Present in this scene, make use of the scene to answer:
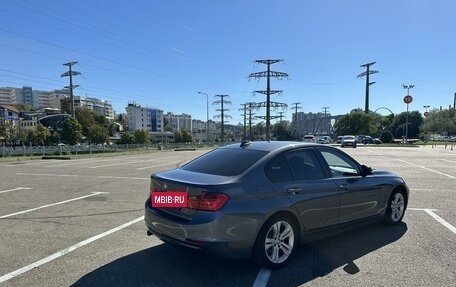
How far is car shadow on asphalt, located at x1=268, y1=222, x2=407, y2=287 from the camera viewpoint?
432 centimetres

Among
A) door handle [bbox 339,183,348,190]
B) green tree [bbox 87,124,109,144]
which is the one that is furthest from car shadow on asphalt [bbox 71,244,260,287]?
green tree [bbox 87,124,109,144]

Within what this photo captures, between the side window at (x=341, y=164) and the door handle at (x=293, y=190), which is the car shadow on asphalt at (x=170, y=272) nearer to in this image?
the door handle at (x=293, y=190)

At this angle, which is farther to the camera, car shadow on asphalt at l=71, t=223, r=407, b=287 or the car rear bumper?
car shadow on asphalt at l=71, t=223, r=407, b=287

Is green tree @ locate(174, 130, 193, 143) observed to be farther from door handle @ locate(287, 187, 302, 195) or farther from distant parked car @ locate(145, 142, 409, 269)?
door handle @ locate(287, 187, 302, 195)

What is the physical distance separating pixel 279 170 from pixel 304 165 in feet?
1.64

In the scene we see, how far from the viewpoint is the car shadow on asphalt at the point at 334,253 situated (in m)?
4.32

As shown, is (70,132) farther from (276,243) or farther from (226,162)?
(276,243)

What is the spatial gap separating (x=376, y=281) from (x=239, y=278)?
151 cm

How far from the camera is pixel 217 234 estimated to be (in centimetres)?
402

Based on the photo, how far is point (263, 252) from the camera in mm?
4340

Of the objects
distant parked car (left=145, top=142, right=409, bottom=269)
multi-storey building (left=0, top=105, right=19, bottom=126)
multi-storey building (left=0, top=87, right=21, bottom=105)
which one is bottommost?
distant parked car (left=145, top=142, right=409, bottom=269)

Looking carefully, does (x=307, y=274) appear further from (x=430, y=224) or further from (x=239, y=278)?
(x=430, y=224)

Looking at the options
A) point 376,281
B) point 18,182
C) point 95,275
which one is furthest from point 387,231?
point 18,182

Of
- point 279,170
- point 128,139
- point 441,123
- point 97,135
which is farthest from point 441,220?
point 441,123
